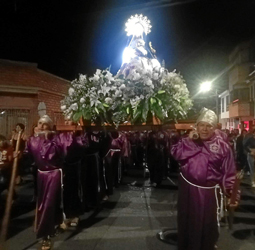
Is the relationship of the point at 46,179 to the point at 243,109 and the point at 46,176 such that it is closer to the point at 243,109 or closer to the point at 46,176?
the point at 46,176

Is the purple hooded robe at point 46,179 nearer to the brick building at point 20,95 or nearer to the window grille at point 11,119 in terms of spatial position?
the brick building at point 20,95

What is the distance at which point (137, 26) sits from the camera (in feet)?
24.5

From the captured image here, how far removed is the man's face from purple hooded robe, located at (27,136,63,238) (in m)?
2.17

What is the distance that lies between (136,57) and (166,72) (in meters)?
1.46

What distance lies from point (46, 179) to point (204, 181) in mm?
2340

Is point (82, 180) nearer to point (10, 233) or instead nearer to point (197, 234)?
point (10, 233)

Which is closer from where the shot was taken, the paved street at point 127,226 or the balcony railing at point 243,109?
the paved street at point 127,226

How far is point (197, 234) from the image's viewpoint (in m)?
4.55

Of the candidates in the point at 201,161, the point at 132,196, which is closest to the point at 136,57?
the point at 201,161

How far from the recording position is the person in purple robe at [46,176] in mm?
5410

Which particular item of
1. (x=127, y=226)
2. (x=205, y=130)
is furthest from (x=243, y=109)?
(x=205, y=130)

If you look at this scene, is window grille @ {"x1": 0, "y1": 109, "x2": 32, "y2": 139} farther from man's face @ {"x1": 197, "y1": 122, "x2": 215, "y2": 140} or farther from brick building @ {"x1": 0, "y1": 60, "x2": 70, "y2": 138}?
man's face @ {"x1": 197, "y1": 122, "x2": 215, "y2": 140}

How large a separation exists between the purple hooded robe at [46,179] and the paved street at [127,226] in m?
0.47

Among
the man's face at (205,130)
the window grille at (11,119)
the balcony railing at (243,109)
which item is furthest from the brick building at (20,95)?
the balcony railing at (243,109)
